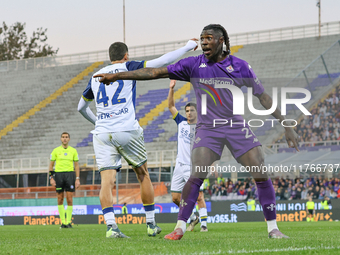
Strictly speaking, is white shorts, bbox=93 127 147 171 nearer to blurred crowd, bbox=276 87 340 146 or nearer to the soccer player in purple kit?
the soccer player in purple kit

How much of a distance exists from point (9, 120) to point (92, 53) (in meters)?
9.38

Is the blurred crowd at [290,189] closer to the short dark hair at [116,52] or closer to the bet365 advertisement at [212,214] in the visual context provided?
the bet365 advertisement at [212,214]

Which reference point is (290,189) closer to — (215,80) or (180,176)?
(180,176)

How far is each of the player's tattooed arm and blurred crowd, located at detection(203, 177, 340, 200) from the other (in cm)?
1375

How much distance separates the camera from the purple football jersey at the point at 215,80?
17.3ft

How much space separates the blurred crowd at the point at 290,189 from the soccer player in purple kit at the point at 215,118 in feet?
44.3

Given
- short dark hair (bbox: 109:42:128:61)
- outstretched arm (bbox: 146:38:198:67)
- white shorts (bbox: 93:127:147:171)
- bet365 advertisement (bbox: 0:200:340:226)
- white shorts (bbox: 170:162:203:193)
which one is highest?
short dark hair (bbox: 109:42:128:61)

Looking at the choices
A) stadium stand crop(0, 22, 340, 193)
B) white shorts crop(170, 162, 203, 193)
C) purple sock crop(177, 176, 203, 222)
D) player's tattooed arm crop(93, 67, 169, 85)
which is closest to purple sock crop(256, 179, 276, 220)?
purple sock crop(177, 176, 203, 222)

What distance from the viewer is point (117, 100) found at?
252 inches

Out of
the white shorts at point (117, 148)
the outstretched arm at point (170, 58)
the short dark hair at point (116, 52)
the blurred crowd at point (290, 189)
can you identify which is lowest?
the blurred crowd at point (290, 189)

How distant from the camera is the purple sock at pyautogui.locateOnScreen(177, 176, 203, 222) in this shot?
516 centimetres

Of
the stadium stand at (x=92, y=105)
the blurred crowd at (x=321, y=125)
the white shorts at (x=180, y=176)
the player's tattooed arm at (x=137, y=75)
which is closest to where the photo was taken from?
the player's tattooed arm at (x=137, y=75)

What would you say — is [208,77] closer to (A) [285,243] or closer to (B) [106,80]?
(B) [106,80]

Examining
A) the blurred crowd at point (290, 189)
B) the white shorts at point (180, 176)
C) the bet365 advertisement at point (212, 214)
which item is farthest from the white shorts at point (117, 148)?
the blurred crowd at point (290, 189)
